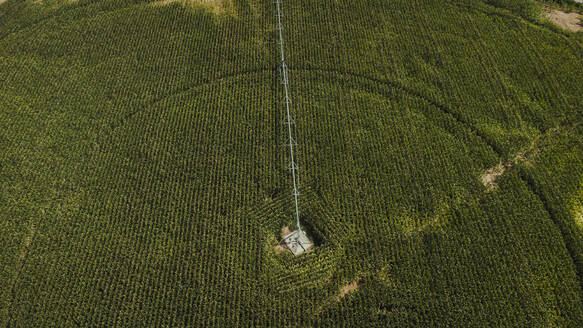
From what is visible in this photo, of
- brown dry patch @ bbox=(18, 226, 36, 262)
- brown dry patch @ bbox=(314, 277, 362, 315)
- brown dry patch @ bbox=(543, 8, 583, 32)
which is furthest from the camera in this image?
brown dry patch @ bbox=(543, 8, 583, 32)

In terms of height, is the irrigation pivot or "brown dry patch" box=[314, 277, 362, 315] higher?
the irrigation pivot

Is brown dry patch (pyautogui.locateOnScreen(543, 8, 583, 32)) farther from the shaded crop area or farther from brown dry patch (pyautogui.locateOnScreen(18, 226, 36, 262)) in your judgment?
brown dry patch (pyautogui.locateOnScreen(18, 226, 36, 262))

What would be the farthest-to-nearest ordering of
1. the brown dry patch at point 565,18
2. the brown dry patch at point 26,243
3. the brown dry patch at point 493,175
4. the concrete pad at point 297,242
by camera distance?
1. the brown dry patch at point 565,18
2. the brown dry patch at point 493,175
3. the concrete pad at point 297,242
4. the brown dry patch at point 26,243

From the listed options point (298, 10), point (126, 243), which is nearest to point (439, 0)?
point (298, 10)

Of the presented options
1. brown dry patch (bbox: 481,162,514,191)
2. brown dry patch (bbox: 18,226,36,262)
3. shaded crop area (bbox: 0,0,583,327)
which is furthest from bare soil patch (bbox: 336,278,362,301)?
brown dry patch (bbox: 18,226,36,262)

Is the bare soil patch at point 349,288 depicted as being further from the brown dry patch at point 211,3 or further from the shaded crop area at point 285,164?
the brown dry patch at point 211,3

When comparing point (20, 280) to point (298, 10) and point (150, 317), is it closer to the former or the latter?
point (150, 317)

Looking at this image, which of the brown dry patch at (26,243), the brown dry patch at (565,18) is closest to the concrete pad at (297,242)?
the brown dry patch at (26,243)
